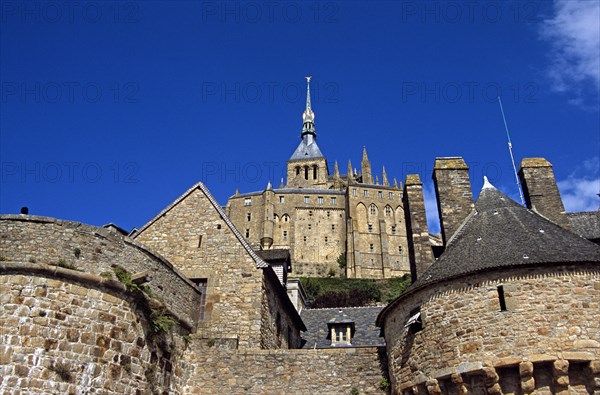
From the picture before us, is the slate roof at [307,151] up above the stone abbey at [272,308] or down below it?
above

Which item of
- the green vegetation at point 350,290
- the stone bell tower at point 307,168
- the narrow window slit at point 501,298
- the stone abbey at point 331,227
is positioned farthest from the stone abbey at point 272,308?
the stone bell tower at point 307,168

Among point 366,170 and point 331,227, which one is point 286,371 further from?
point 366,170

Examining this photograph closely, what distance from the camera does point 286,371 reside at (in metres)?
14.8

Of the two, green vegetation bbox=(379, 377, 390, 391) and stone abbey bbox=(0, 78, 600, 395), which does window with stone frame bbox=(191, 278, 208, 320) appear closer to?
stone abbey bbox=(0, 78, 600, 395)

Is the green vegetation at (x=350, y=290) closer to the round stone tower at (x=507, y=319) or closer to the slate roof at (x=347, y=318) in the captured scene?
the slate roof at (x=347, y=318)

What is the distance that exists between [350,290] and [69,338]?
6729 cm

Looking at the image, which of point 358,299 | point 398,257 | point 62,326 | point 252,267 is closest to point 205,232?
point 252,267

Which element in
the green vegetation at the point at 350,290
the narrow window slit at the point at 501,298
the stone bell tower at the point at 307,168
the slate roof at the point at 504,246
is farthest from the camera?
the stone bell tower at the point at 307,168

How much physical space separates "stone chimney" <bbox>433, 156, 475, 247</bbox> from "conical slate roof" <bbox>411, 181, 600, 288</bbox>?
832 millimetres

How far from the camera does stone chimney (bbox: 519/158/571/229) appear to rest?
16172 mm

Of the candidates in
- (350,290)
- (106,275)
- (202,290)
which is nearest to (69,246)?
(106,275)

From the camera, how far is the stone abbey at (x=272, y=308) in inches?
427

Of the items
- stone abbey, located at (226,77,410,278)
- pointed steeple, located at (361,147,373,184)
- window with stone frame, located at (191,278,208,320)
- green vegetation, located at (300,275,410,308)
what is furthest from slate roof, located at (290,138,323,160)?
window with stone frame, located at (191,278,208,320)

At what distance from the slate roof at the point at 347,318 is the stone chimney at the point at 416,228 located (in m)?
5.79
